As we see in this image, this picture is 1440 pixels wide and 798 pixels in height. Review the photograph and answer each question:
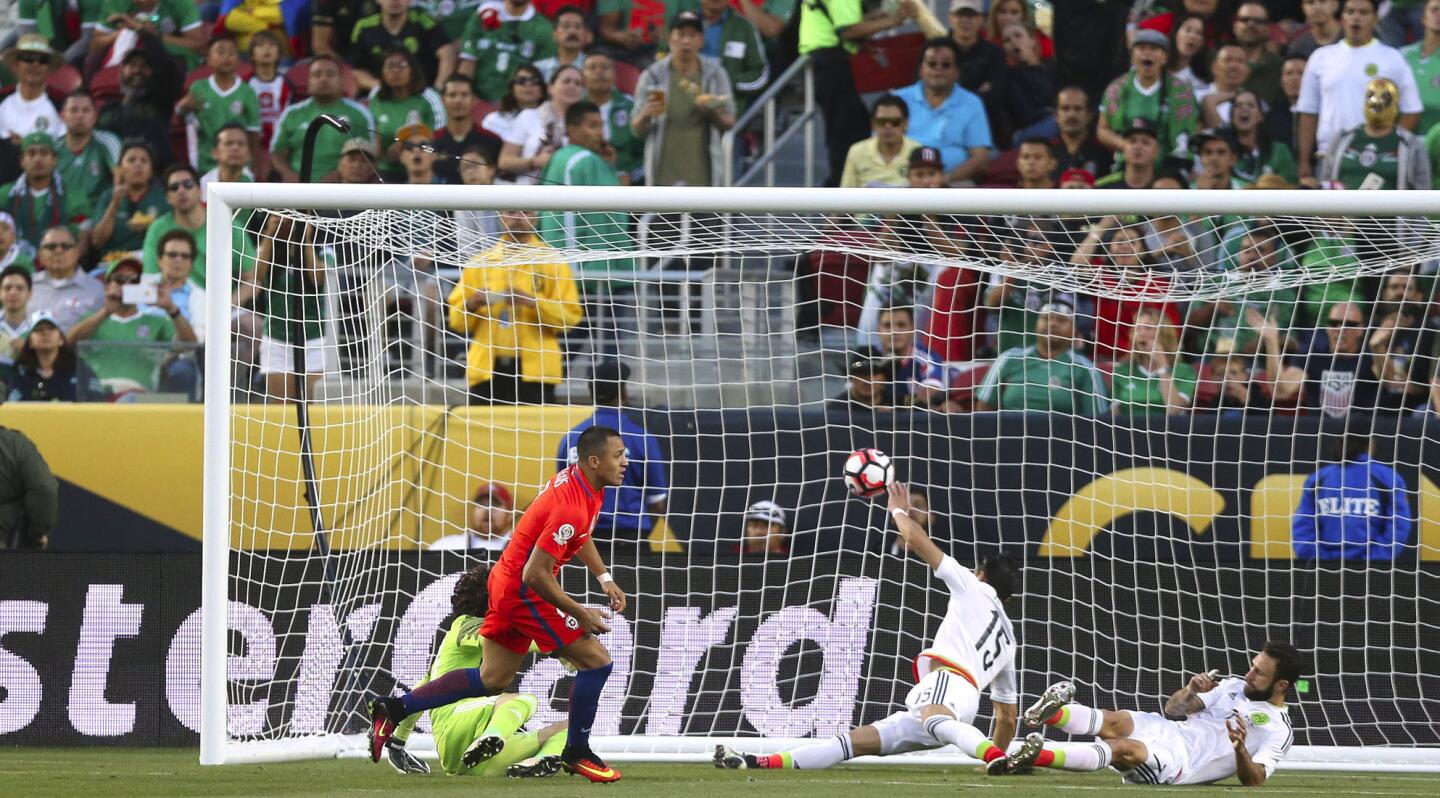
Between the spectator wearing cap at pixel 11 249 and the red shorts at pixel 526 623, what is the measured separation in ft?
20.8

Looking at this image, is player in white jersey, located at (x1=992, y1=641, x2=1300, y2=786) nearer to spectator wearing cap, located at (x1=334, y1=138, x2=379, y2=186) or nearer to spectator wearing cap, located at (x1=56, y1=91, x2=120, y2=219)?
spectator wearing cap, located at (x1=334, y1=138, x2=379, y2=186)

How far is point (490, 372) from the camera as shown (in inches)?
399

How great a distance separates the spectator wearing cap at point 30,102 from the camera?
13359 millimetres

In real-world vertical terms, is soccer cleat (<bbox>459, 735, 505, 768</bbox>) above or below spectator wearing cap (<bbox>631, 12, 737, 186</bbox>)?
below

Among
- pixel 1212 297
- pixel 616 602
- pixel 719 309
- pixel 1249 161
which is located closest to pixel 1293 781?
pixel 1212 297

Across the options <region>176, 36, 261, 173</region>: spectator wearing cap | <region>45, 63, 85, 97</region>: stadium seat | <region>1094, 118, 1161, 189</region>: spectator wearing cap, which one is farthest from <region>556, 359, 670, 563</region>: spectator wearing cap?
<region>45, 63, 85, 97</region>: stadium seat

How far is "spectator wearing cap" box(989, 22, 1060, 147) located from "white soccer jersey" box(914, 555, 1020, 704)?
4.95m

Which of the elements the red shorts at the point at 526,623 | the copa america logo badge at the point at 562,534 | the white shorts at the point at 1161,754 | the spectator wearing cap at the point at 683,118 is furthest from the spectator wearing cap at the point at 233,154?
the white shorts at the point at 1161,754

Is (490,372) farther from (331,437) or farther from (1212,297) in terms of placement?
(1212,297)

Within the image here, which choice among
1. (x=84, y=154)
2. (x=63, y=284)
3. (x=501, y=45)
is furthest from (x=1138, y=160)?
(x=84, y=154)

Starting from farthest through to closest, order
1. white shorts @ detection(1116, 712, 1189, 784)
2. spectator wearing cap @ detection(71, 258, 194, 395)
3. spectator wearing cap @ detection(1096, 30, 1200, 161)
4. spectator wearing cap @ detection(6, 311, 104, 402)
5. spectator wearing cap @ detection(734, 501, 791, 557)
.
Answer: spectator wearing cap @ detection(1096, 30, 1200, 161) → spectator wearing cap @ detection(6, 311, 104, 402) → spectator wearing cap @ detection(71, 258, 194, 395) → spectator wearing cap @ detection(734, 501, 791, 557) → white shorts @ detection(1116, 712, 1189, 784)

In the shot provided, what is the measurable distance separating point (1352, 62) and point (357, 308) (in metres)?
6.71

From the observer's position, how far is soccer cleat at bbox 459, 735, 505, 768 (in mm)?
7828

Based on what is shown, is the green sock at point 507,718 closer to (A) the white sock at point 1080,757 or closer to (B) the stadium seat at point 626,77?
(A) the white sock at point 1080,757
